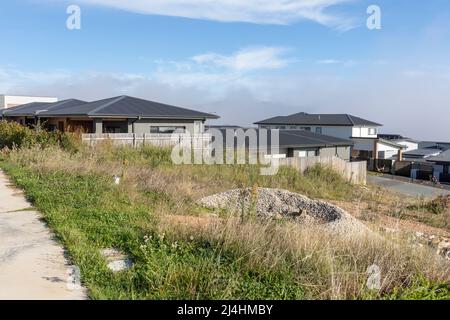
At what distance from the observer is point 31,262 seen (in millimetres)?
4621

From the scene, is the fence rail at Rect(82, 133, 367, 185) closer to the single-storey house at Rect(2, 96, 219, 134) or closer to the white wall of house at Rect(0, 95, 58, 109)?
the single-storey house at Rect(2, 96, 219, 134)

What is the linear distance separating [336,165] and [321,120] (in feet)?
93.7

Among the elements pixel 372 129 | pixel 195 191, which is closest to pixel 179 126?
pixel 195 191

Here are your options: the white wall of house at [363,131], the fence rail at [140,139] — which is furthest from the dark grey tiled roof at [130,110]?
the white wall of house at [363,131]

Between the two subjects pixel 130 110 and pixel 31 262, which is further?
pixel 130 110

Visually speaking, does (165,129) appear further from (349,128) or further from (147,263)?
(349,128)

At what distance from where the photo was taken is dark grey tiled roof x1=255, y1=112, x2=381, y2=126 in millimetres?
48094

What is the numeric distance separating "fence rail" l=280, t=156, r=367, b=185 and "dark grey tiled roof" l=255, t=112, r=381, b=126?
78.8 ft

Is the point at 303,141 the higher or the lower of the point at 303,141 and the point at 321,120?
the lower

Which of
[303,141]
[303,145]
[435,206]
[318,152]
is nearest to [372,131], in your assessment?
[318,152]

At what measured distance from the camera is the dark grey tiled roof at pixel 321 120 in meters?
48.1

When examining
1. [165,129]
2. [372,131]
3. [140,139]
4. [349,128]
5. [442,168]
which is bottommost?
[442,168]

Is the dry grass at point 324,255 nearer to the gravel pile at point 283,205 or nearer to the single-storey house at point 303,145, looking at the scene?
the gravel pile at point 283,205

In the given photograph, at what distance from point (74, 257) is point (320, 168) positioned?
17.6 m
